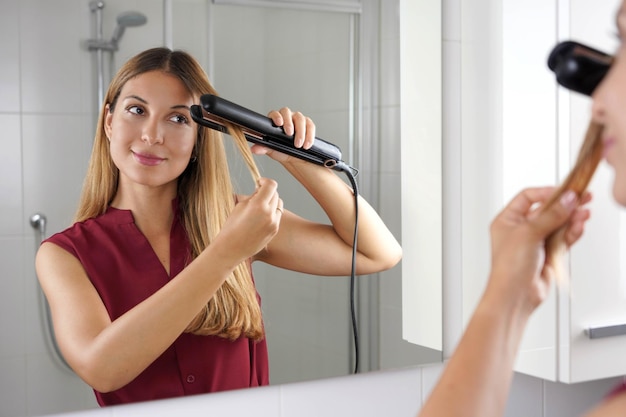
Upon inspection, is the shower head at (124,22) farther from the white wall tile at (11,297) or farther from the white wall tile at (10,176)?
the white wall tile at (11,297)

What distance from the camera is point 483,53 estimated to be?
1278mm

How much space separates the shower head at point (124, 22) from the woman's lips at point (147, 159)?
140 millimetres

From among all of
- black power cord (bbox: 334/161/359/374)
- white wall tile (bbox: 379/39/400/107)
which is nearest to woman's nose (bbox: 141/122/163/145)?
black power cord (bbox: 334/161/359/374)

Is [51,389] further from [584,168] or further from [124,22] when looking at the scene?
[584,168]

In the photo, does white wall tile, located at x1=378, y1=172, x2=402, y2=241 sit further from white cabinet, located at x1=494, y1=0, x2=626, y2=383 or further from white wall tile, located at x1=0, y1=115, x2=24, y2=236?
white wall tile, located at x1=0, y1=115, x2=24, y2=236

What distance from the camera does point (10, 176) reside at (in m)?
0.96

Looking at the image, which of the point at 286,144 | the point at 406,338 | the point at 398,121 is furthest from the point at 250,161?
the point at 406,338

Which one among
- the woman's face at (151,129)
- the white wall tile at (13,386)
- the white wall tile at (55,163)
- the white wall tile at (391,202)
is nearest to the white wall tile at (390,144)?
the white wall tile at (391,202)

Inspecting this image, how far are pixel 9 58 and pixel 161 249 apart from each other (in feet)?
0.97

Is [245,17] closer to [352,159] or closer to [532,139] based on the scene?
[352,159]

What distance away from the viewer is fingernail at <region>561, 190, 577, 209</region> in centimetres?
62

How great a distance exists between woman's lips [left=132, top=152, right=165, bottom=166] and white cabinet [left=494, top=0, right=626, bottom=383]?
557mm

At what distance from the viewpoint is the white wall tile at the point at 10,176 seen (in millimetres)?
953

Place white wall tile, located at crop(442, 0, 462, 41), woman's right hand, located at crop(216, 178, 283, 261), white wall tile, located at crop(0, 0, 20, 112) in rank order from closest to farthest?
white wall tile, located at crop(0, 0, 20, 112)
woman's right hand, located at crop(216, 178, 283, 261)
white wall tile, located at crop(442, 0, 462, 41)
